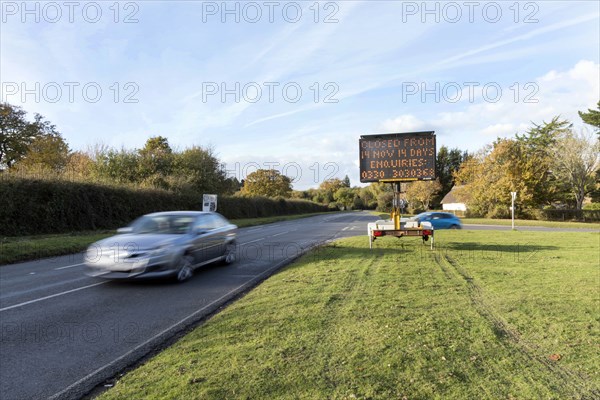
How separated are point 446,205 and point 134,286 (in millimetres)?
77437

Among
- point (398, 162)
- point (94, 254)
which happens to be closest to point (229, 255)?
point (94, 254)

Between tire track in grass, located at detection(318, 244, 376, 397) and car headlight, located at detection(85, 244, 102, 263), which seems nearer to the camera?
tire track in grass, located at detection(318, 244, 376, 397)

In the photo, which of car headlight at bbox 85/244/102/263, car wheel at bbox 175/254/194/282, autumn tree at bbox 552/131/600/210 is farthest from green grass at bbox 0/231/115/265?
autumn tree at bbox 552/131/600/210

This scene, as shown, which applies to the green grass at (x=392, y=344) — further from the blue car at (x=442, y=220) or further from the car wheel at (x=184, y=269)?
the blue car at (x=442, y=220)

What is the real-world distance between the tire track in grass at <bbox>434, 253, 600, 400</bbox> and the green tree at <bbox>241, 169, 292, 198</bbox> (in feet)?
243

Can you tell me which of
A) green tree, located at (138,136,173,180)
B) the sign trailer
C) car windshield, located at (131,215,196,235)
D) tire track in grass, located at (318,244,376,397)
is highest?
green tree, located at (138,136,173,180)

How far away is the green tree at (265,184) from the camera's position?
270 ft

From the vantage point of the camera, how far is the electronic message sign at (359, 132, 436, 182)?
1371 cm

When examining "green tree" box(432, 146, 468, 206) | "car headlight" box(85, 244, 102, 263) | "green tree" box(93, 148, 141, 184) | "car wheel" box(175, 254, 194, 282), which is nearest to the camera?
"car headlight" box(85, 244, 102, 263)

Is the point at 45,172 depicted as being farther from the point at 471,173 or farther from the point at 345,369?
the point at 471,173

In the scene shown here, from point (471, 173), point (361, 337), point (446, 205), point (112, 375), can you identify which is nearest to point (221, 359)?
point (112, 375)

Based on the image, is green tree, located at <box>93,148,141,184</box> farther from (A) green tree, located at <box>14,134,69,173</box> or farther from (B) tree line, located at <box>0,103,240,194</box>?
(A) green tree, located at <box>14,134,69,173</box>

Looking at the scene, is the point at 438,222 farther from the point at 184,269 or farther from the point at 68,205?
the point at 68,205

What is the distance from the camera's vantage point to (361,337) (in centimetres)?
449
